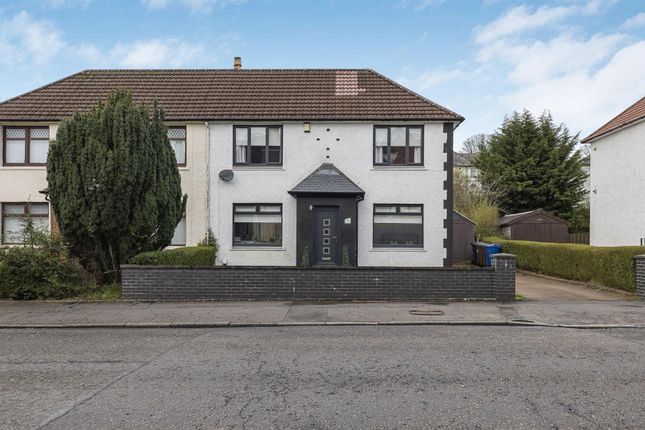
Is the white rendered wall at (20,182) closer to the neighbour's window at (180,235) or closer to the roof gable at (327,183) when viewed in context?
the neighbour's window at (180,235)

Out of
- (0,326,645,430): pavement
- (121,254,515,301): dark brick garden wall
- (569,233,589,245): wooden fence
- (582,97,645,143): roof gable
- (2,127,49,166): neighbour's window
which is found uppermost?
(582,97,645,143): roof gable

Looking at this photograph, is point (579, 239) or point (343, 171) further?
point (579, 239)

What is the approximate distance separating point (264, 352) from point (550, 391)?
3.77 m

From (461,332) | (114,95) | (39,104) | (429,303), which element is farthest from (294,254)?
(39,104)

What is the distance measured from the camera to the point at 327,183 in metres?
16.0

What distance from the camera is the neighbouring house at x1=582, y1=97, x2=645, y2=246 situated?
1889 centimetres

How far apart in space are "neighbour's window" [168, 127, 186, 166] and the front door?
A: 5434 millimetres

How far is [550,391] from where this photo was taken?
4945 mm

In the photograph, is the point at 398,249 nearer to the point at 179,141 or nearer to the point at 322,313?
the point at 322,313

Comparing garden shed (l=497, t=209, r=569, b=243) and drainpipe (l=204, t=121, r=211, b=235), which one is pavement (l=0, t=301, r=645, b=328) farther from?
garden shed (l=497, t=209, r=569, b=243)

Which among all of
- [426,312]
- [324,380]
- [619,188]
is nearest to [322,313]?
[426,312]

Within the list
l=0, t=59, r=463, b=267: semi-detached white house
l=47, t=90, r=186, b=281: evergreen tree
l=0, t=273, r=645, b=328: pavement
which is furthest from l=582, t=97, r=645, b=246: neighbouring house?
l=47, t=90, r=186, b=281: evergreen tree

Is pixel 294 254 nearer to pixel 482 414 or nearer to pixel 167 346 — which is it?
pixel 167 346

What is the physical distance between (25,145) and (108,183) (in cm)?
818
